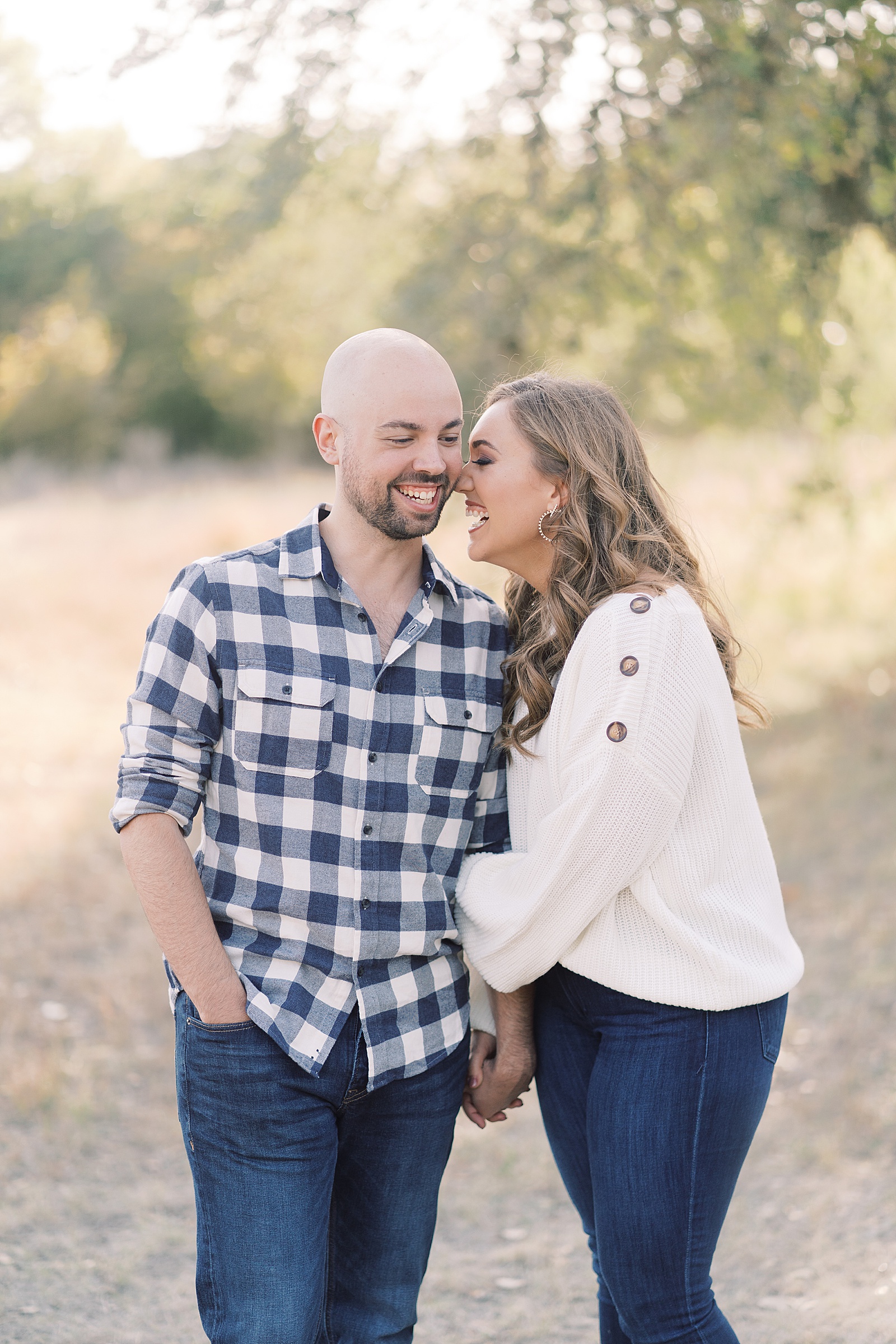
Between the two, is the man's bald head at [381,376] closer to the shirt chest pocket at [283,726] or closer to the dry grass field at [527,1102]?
the shirt chest pocket at [283,726]

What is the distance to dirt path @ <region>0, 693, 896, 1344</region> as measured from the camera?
3256 millimetres

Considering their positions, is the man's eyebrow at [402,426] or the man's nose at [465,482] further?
the man's nose at [465,482]

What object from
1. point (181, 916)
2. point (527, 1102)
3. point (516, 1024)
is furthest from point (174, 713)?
point (527, 1102)

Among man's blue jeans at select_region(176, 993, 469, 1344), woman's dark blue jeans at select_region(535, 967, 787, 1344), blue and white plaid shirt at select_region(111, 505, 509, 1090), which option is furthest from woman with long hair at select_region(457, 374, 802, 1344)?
man's blue jeans at select_region(176, 993, 469, 1344)

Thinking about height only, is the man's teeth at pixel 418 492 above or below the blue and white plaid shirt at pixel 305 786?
above

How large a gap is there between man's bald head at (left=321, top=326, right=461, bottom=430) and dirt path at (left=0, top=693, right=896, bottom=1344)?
2.46m

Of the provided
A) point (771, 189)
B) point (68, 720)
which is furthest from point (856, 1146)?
point (68, 720)

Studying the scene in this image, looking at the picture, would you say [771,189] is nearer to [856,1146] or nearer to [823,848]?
[823,848]

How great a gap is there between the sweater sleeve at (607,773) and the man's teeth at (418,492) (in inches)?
14.7

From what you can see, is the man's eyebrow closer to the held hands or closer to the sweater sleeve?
the sweater sleeve

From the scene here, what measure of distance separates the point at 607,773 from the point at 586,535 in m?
0.47

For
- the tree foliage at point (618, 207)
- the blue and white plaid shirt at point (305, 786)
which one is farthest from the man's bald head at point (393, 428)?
the tree foliage at point (618, 207)

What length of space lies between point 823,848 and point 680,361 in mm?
2954

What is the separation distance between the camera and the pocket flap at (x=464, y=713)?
7.14ft
